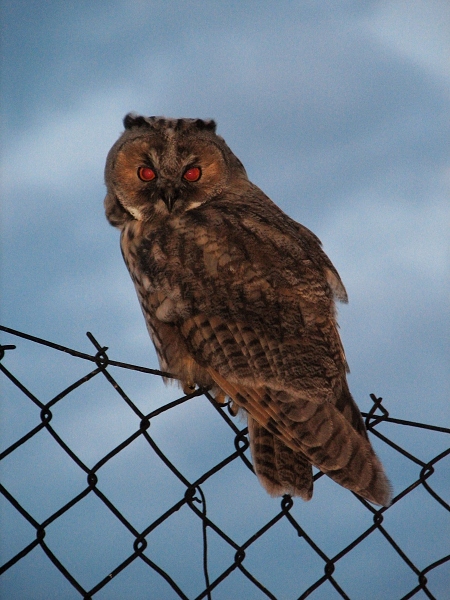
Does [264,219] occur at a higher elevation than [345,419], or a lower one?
higher

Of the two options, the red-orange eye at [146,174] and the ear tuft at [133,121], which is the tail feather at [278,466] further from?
the ear tuft at [133,121]

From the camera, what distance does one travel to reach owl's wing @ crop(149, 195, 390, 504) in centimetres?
318

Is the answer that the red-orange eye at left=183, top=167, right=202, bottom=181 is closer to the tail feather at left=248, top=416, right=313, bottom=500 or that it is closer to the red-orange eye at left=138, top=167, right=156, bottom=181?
the red-orange eye at left=138, top=167, right=156, bottom=181

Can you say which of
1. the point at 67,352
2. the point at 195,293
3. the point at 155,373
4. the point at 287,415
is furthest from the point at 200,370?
the point at 67,352

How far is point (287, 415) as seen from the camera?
128 inches

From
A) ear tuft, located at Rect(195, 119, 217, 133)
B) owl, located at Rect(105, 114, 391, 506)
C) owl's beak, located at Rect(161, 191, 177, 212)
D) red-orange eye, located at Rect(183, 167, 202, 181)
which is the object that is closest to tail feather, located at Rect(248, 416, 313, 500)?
owl, located at Rect(105, 114, 391, 506)

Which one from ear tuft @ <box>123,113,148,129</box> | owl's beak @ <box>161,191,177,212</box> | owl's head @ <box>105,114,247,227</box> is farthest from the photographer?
ear tuft @ <box>123,113,148,129</box>

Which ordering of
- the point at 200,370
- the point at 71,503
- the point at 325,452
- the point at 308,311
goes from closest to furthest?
1. the point at 71,503
2. the point at 325,452
3. the point at 308,311
4. the point at 200,370

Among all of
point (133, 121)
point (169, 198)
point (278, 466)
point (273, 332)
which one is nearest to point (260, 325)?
point (273, 332)

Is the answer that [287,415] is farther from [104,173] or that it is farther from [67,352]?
[104,173]

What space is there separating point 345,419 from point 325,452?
0.87 ft

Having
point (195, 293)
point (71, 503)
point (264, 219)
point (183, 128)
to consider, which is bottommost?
point (71, 503)

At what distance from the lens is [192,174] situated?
193 inches

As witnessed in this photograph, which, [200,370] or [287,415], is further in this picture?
[200,370]
